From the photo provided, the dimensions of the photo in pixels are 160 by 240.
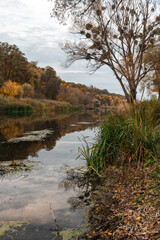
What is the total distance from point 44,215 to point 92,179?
176 cm

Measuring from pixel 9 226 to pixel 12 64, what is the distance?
50.4 m

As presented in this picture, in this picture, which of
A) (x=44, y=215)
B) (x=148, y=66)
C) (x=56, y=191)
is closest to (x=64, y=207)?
(x=44, y=215)

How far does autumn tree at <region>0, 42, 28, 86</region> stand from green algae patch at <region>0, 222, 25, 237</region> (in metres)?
48.3

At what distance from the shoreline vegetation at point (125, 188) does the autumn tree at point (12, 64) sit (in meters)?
46.3

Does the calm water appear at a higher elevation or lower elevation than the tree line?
lower

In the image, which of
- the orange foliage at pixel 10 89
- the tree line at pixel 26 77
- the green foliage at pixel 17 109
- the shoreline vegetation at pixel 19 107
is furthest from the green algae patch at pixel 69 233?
the tree line at pixel 26 77

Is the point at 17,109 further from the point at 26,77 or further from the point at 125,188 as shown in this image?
the point at 125,188

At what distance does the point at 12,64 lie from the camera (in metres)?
49.2

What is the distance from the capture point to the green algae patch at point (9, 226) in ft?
9.17

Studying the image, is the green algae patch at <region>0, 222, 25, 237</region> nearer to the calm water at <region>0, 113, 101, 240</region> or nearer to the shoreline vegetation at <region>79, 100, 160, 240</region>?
the calm water at <region>0, 113, 101, 240</region>

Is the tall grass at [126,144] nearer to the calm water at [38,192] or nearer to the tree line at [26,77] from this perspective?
the calm water at [38,192]

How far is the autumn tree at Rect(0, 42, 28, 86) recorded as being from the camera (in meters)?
48.7

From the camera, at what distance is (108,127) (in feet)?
19.6

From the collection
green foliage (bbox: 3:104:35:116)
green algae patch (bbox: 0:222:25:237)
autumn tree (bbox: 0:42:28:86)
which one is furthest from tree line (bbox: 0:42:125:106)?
green algae patch (bbox: 0:222:25:237)
